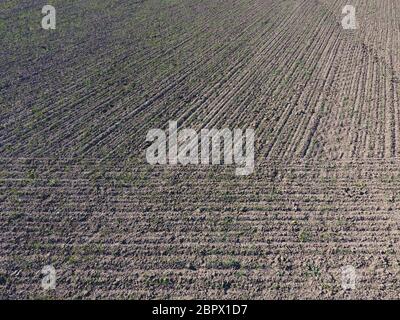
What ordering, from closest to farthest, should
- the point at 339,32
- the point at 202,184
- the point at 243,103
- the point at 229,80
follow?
the point at 202,184
the point at 243,103
the point at 229,80
the point at 339,32

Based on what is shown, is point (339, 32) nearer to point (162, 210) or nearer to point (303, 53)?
point (303, 53)

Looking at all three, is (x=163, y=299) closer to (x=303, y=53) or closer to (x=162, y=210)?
(x=162, y=210)

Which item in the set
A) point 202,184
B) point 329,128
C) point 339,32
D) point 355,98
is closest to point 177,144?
point 202,184

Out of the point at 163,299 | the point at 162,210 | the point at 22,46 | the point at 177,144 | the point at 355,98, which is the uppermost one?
the point at 22,46

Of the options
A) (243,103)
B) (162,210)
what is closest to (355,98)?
(243,103)

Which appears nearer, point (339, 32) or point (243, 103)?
point (243, 103)

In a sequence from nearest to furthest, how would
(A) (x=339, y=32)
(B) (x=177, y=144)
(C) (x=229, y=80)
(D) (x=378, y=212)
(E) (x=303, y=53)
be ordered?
(D) (x=378, y=212) → (B) (x=177, y=144) → (C) (x=229, y=80) → (E) (x=303, y=53) → (A) (x=339, y=32)
